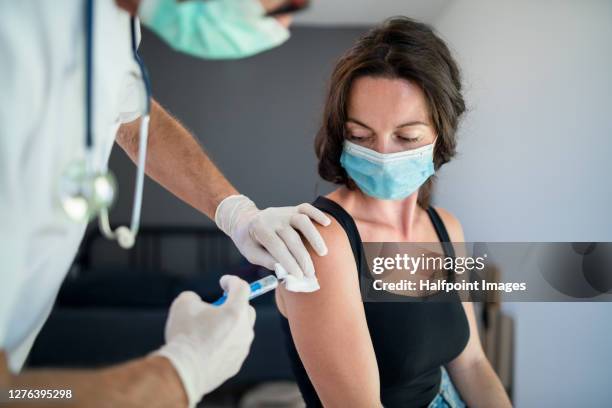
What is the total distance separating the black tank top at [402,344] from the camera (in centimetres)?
103

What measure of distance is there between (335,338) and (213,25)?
1.88 ft

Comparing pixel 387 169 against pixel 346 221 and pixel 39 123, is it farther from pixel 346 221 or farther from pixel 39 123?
pixel 39 123

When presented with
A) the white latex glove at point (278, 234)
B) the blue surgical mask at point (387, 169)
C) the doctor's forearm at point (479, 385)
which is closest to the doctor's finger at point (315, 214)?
the white latex glove at point (278, 234)

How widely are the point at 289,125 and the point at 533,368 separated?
246 cm

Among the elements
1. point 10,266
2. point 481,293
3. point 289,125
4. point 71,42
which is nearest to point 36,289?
point 10,266

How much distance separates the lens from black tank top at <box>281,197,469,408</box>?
3.36 feet

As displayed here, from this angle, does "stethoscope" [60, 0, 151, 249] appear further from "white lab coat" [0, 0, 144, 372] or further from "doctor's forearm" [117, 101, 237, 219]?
"doctor's forearm" [117, 101, 237, 219]

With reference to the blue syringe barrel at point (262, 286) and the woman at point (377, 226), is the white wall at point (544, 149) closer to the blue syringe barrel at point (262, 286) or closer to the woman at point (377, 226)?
the woman at point (377, 226)

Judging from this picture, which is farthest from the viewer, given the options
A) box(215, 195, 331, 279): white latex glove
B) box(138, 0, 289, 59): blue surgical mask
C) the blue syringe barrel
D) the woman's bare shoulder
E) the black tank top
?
the woman's bare shoulder

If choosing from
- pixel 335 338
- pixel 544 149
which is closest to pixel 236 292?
pixel 335 338

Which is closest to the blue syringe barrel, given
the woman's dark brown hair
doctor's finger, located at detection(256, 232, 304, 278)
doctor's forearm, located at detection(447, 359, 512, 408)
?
doctor's finger, located at detection(256, 232, 304, 278)

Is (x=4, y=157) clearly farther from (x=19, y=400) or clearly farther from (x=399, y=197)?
(x=399, y=197)

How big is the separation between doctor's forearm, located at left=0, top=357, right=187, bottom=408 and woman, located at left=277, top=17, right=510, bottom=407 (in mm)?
433

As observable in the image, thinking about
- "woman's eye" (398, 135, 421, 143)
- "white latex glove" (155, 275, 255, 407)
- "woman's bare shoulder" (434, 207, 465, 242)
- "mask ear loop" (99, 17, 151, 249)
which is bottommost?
"woman's bare shoulder" (434, 207, 465, 242)
